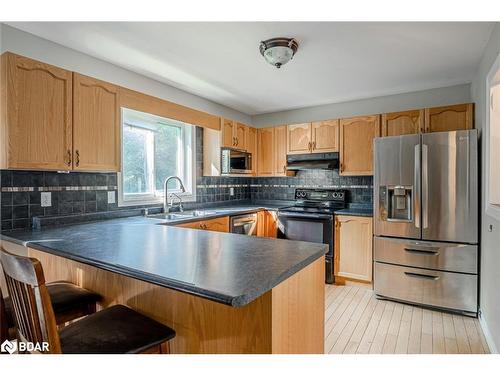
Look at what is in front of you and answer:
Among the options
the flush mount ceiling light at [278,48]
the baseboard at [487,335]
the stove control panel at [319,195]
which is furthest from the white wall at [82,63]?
Answer: the baseboard at [487,335]

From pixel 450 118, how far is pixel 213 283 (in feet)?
10.6

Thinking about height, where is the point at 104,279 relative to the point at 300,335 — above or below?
Answer: above

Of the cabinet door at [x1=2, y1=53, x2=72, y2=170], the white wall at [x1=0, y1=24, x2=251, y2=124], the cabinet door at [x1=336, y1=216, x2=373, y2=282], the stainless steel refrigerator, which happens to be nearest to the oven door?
the cabinet door at [x1=336, y1=216, x2=373, y2=282]

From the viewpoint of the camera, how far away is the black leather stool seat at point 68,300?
4.55 feet

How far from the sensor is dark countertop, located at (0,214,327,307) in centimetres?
98

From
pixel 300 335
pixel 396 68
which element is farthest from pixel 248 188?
pixel 300 335

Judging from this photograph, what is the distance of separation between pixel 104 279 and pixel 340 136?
121 inches

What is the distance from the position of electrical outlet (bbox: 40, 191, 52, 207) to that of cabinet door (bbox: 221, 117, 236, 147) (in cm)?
199

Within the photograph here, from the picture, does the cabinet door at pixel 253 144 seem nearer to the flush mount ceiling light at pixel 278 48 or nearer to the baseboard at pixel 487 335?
the flush mount ceiling light at pixel 278 48
